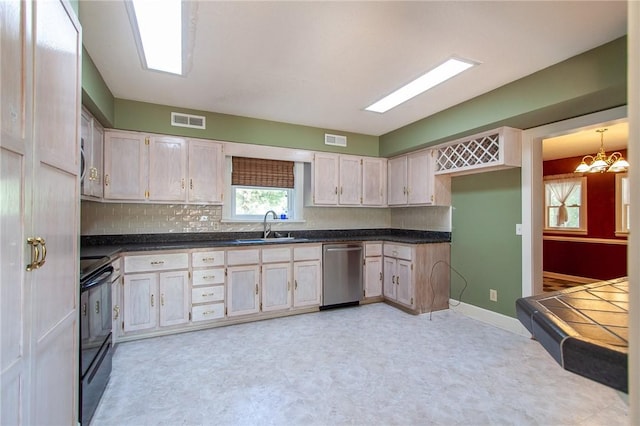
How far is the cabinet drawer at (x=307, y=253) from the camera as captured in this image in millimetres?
3850

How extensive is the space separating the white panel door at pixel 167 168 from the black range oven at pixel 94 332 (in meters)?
1.29

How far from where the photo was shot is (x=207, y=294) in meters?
3.36

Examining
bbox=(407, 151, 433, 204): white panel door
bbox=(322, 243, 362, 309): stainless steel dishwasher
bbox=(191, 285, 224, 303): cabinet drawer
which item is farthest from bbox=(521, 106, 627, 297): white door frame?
bbox=(191, 285, 224, 303): cabinet drawer

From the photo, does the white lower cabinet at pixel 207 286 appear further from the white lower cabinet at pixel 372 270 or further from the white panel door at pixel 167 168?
the white lower cabinet at pixel 372 270

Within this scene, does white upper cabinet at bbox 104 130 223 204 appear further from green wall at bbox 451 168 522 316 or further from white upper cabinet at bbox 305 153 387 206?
green wall at bbox 451 168 522 316

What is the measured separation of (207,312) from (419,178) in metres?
3.20

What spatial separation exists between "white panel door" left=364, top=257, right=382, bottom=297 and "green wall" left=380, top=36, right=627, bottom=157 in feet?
5.96

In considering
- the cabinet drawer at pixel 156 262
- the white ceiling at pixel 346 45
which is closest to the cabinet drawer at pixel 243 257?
the cabinet drawer at pixel 156 262

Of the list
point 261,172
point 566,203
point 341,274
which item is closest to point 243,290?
point 341,274

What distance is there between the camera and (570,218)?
19.9ft

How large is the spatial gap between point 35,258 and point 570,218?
7769 mm

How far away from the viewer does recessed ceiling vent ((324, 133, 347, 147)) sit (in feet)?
14.5

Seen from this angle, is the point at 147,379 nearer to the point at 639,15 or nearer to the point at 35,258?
the point at 35,258

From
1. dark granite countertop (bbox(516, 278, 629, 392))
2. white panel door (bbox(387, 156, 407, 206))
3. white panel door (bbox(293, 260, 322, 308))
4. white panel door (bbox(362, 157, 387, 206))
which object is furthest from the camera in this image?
white panel door (bbox(362, 157, 387, 206))
